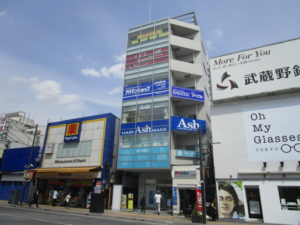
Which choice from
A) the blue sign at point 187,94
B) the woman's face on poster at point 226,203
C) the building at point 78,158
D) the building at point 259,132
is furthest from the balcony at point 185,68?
the woman's face on poster at point 226,203

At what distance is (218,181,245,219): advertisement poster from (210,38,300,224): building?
74 mm

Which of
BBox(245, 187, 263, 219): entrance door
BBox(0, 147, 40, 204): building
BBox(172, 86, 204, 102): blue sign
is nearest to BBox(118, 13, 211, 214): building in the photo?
BBox(172, 86, 204, 102): blue sign

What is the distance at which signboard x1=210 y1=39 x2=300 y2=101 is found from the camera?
18922 millimetres

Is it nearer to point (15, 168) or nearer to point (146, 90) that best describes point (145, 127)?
point (146, 90)

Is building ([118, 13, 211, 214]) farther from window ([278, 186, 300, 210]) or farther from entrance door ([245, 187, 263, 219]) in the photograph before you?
window ([278, 186, 300, 210])

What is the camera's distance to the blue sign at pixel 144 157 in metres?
22.9

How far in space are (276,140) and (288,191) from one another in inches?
155

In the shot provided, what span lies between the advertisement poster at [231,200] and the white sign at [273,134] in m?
2.82

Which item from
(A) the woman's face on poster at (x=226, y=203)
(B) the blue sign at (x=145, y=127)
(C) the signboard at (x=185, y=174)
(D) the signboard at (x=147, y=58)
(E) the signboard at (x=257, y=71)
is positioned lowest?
(A) the woman's face on poster at (x=226, y=203)

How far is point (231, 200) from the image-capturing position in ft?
58.3

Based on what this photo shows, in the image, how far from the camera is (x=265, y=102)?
19.2 m

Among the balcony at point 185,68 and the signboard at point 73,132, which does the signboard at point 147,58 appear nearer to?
the balcony at point 185,68

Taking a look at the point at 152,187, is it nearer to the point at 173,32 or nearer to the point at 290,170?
the point at 290,170

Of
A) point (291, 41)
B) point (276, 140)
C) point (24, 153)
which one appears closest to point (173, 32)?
point (291, 41)
